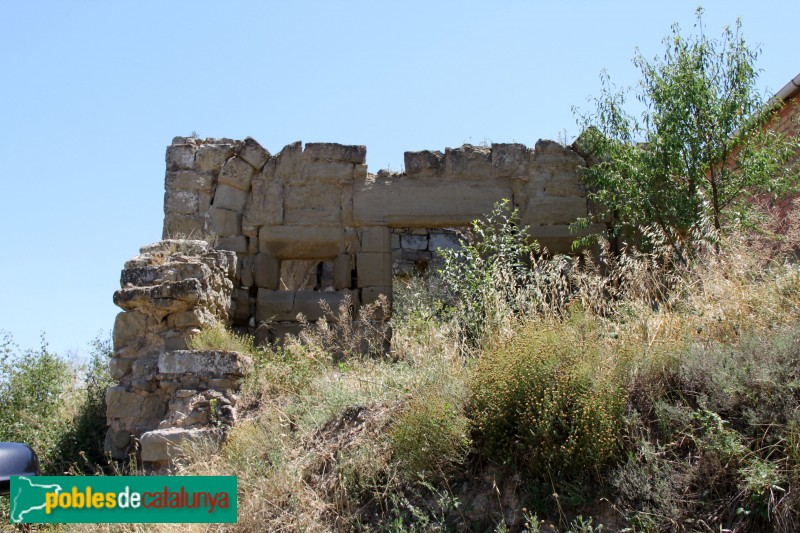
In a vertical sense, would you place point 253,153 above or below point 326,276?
above

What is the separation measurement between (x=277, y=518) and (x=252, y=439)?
1.15 metres

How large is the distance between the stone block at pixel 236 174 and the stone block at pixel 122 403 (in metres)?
3.78

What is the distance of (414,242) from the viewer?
15273mm

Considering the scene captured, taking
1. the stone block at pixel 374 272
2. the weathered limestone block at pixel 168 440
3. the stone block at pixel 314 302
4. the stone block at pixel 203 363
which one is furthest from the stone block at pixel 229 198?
the weathered limestone block at pixel 168 440

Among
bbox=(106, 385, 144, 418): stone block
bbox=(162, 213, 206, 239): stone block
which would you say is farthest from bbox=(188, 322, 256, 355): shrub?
bbox=(162, 213, 206, 239): stone block

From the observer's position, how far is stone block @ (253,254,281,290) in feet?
34.9

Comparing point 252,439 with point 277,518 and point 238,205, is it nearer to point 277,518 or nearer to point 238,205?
point 277,518

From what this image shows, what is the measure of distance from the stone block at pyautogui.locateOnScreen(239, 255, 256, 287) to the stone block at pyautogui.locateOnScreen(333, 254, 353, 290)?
1.02 m

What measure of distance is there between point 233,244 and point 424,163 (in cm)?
258

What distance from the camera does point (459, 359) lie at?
643cm

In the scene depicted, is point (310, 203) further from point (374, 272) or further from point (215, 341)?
point (215, 341)

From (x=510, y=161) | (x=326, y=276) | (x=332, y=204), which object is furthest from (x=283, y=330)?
(x=326, y=276)

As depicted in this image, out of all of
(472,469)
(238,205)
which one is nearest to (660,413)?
(472,469)

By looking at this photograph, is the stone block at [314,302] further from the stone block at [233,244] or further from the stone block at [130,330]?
the stone block at [130,330]
